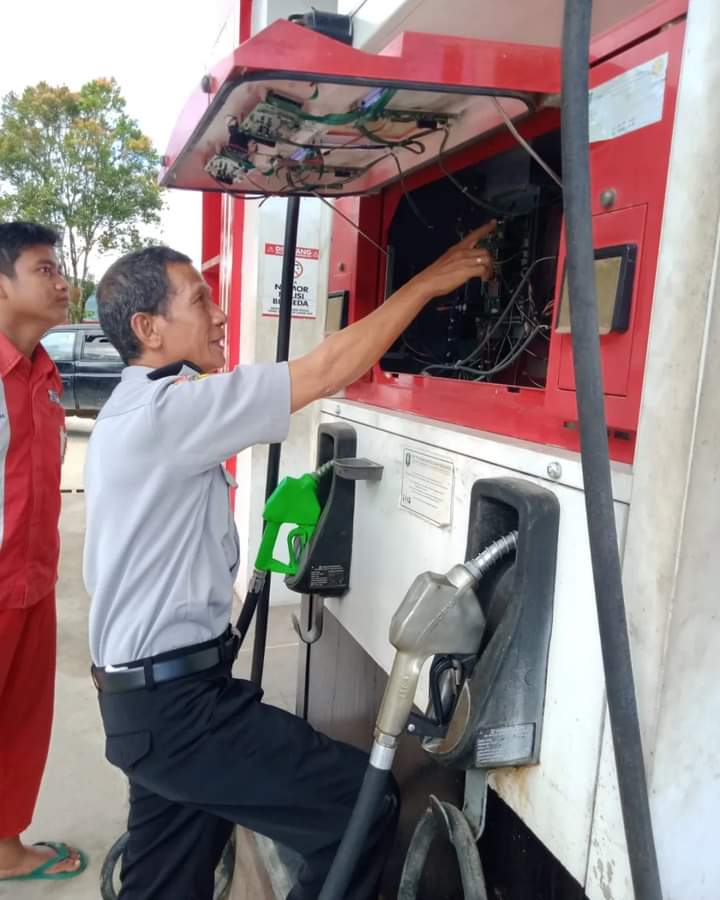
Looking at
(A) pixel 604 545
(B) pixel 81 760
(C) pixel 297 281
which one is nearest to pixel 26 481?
Result: (B) pixel 81 760

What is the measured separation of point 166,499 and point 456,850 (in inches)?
32.5

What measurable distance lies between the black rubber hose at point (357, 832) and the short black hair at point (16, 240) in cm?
185

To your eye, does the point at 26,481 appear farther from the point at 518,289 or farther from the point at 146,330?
the point at 518,289

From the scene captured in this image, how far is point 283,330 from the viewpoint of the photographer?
1.98 metres

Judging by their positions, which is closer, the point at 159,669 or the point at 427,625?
the point at 427,625

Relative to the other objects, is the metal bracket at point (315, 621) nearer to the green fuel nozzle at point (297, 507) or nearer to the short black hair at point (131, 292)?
the green fuel nozzle at point (297, 507)

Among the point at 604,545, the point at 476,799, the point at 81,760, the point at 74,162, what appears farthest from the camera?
the point at 74,162

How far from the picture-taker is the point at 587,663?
0.89 m

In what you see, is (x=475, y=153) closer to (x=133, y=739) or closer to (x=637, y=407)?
(x=637, y=407)

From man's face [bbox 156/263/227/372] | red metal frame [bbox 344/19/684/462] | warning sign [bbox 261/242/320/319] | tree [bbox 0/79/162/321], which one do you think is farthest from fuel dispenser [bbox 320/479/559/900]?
tree [bbox 0/79/162/321]

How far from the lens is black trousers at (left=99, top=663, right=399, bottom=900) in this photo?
4.63 feet

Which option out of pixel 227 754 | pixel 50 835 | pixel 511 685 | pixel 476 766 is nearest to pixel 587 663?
pixel 511 685

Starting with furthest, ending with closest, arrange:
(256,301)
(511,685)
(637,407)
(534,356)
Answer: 1. (256,301)
2. (534,356)
3. (511,685)
4. (637,407)

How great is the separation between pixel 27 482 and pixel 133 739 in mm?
959
